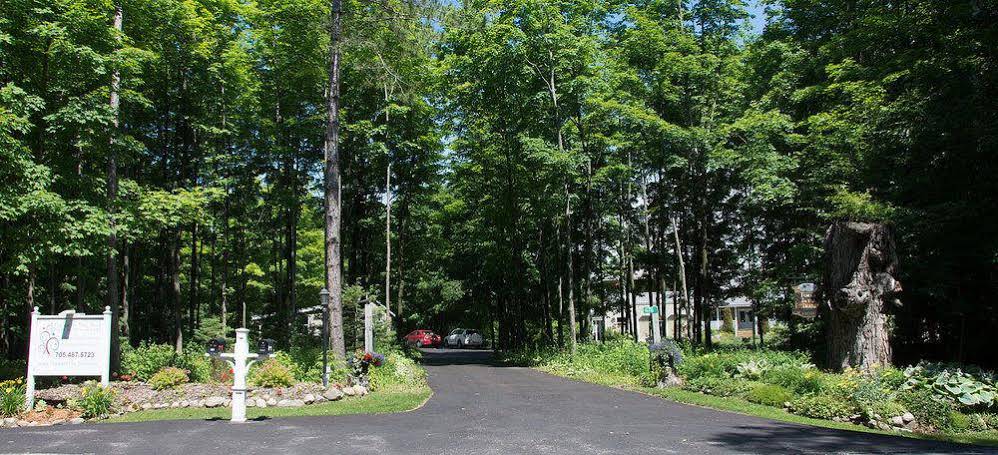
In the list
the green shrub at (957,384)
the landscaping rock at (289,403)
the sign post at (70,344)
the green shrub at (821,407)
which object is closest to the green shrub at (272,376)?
the landscaping rock at (289,403)

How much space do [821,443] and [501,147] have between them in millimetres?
21560

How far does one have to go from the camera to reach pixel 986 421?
10477 mm

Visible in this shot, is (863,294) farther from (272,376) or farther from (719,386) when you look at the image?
(272,376)

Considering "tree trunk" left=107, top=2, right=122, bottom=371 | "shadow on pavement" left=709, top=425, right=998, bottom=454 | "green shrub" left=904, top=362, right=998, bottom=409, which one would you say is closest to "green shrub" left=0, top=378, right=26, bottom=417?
"tree trunk" left=107, top=2, right=122, bottom=371

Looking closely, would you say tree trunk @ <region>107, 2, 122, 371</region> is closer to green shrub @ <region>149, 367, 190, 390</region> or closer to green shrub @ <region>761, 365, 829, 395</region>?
green shrub @ <region>149, 367, 190, 390</region>

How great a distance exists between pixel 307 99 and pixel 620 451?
67.5ft

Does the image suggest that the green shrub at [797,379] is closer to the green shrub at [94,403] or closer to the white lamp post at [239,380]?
the white lamp post at [239,380]

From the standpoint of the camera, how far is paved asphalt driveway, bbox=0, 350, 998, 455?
25.2ft

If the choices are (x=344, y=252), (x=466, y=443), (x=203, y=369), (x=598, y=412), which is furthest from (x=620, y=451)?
(x=344, y=252)

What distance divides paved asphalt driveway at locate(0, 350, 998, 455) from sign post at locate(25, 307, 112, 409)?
2.62m

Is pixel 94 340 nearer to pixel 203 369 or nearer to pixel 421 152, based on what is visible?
pixel 203 369

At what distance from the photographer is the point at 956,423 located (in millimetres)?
10484

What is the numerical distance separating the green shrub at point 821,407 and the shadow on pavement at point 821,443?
181 centimetres

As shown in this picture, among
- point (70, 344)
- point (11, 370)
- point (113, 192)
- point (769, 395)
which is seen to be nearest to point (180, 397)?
point (70, 344)
